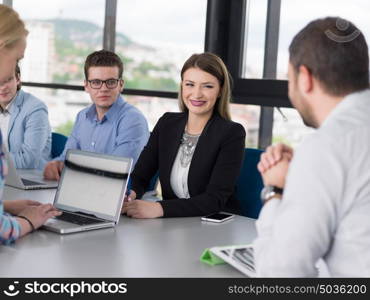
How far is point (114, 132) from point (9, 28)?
1.67m

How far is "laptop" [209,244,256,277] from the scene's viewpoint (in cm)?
155

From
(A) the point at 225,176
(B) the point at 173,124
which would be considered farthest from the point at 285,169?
(B) the point at 173,124

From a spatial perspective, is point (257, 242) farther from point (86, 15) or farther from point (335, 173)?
point (86, 15)

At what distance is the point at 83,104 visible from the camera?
5.42 metres

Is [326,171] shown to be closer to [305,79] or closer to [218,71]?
[305,79]

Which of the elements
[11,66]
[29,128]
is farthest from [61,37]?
[11,66]

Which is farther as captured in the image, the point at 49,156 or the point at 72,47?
the point at 72,47

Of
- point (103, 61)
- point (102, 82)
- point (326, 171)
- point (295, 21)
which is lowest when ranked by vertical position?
point (326, 171)

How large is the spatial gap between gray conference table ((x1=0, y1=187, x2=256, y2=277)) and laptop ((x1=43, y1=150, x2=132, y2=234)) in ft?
0.22

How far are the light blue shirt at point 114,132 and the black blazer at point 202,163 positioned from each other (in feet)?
1.15

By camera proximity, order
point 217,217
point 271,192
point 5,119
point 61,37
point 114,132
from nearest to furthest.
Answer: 1. point 271,192
2. point 217,217
3. point 114,132
4. point 5,119
5. point 61,37

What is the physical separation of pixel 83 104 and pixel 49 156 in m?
1.89

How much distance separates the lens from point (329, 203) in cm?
126

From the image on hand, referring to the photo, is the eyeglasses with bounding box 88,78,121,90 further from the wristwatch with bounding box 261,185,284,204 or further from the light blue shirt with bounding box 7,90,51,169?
the wristwatch with bounding box 261,185,284,204
